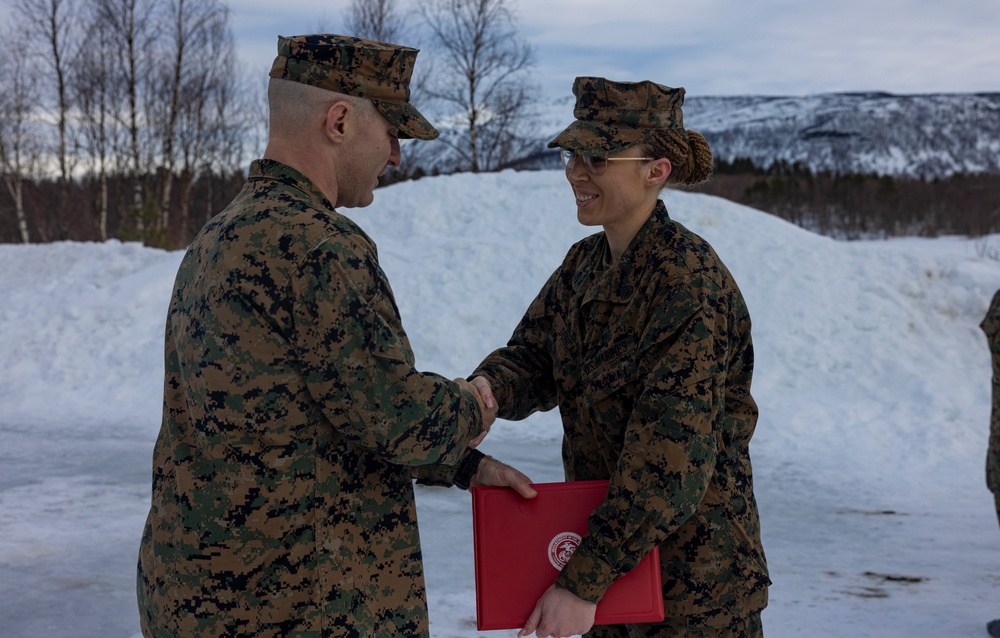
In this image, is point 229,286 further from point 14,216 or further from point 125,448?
point 14,216

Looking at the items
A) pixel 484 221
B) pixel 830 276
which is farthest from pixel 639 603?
pixel 484 221

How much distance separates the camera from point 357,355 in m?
1.89

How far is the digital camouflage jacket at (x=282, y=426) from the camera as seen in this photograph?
190cm

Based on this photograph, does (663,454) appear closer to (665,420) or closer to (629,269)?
(665,420)

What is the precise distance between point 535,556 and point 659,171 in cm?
102

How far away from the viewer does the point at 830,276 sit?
1216cm

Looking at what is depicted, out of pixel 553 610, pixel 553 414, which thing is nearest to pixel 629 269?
pixel 553 610

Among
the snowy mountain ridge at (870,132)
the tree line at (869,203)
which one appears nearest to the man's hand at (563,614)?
the tree line at (869,203)

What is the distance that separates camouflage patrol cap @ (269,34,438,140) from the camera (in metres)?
2.08

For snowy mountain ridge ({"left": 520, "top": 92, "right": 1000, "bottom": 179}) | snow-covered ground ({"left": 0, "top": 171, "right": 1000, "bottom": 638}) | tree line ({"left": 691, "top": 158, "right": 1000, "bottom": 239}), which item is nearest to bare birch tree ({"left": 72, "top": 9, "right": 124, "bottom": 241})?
snow-covered ground ({"left": 0, "top": 171, "right": 1000, "bottom": 638})

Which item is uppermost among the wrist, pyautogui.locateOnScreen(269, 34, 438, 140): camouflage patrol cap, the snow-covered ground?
pyautogui.locateOnScreen(269, 34, 438, 140): camouflage patrol cap

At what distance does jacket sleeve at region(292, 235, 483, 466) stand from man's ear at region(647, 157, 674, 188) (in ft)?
2.62

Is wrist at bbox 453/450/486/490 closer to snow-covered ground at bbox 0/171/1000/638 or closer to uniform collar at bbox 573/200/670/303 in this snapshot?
uniform collar at bbox 573/200/670/303

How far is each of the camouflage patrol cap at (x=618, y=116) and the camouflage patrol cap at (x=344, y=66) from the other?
449 mm
